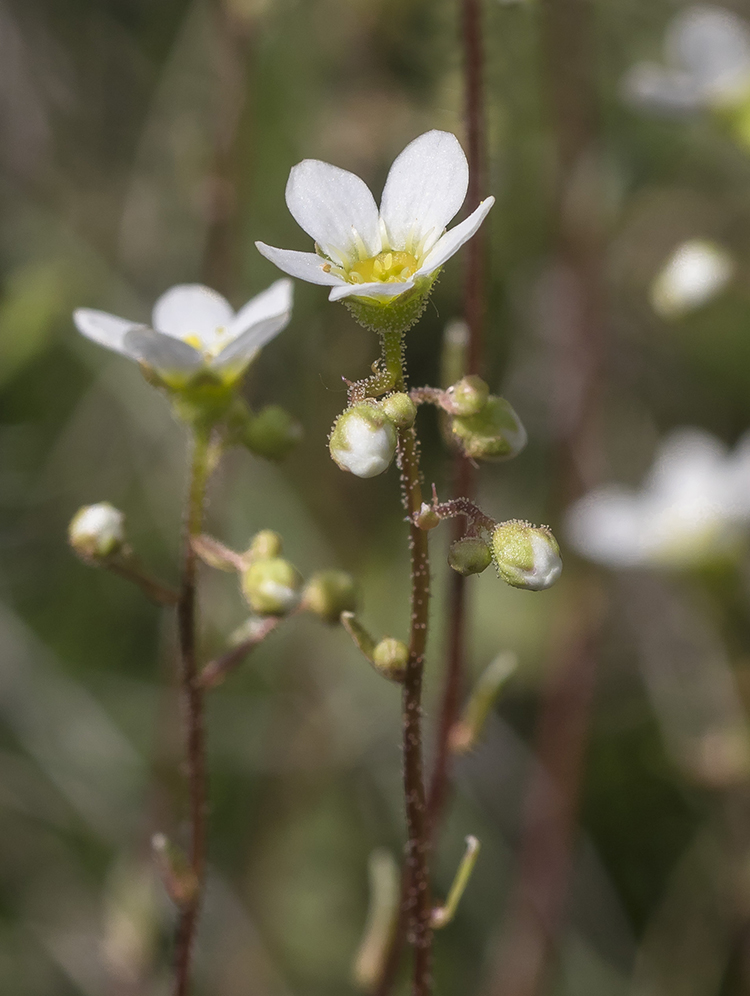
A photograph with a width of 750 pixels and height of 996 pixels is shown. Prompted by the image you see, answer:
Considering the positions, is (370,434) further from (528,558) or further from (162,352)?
(162,352)

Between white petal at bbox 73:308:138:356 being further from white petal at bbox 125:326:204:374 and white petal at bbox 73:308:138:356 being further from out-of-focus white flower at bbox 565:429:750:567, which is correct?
out-of-focus white flower at bbox 565:429:750:567

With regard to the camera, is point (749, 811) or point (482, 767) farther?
point (482, 767)

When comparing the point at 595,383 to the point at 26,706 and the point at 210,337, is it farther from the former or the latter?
the point at 26,706

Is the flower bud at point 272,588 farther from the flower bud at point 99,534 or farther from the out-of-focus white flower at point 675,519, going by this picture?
the out-of-focus white flower at point 675,519

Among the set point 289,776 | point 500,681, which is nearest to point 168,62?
point 289,776

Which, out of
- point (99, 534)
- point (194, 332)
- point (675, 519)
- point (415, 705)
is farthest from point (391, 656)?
point (675, 519)

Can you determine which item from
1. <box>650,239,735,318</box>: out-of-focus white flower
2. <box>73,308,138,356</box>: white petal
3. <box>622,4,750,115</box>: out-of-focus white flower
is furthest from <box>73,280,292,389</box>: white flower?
<box>622,4,750,115</box>: out-of-focus white flower
